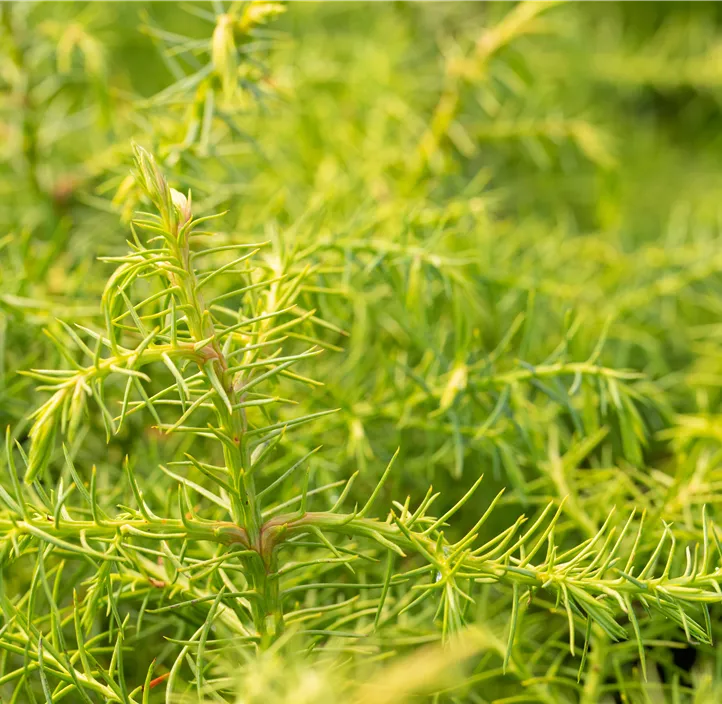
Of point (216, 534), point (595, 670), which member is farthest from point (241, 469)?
point (595, 670)

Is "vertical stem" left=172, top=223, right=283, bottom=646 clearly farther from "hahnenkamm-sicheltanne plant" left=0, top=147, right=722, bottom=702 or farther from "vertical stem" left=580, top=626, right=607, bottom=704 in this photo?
"vertical stem" left=580, top=626, right=607, bottom=704

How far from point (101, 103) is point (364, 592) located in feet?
1.05

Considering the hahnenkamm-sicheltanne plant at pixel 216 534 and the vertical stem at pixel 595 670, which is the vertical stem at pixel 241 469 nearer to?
the hahnenkamm-sicheltanne plant at pixel 216 534

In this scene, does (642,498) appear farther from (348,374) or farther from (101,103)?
(101,103)

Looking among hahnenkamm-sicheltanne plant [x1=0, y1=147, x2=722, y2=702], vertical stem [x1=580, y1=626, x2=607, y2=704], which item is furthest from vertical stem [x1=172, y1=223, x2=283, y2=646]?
vertical stem [x1=580, y1=626, x2=607, y2=704]

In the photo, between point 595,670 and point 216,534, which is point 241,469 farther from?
point 595,670

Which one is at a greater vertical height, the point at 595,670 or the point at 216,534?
the point at 216,534

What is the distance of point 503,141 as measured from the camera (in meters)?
0.58

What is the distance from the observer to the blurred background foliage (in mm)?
377

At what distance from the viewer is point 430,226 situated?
1.50 feet

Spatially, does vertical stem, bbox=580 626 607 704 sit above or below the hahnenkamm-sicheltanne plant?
below

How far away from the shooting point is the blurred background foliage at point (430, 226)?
0.38m

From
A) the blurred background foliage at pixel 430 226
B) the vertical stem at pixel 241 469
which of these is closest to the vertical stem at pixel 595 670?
the blurred background foliage at pixel 430 226

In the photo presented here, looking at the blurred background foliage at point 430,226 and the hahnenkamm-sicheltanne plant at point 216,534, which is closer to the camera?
the hahnenkamm-sicheltanne plant at point 216,534
